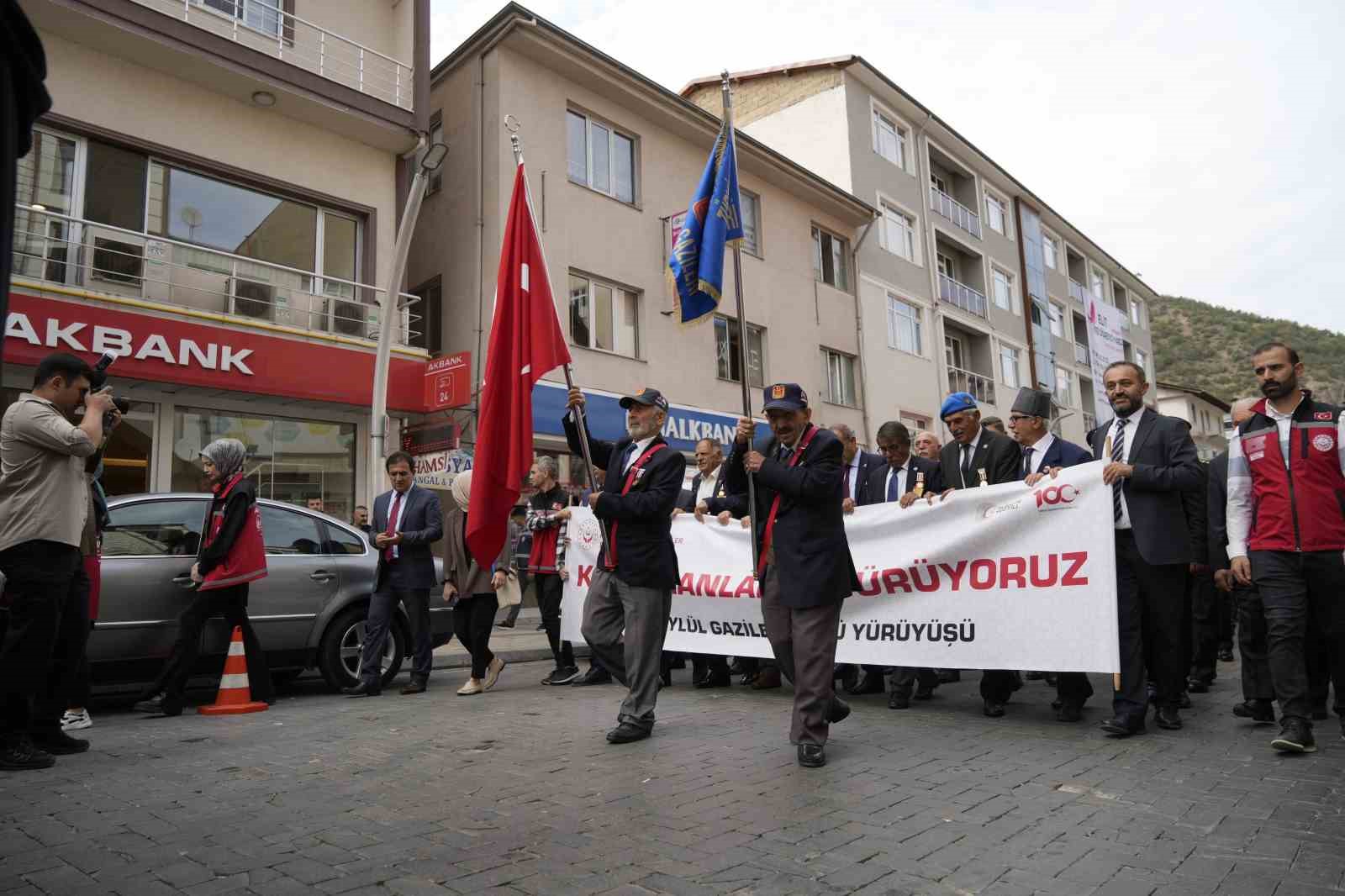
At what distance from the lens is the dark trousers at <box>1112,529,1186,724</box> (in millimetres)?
5375

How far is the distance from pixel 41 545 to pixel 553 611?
14.1 feet

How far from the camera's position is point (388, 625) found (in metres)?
7.82

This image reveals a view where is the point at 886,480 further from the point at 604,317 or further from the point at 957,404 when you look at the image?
the point at 604,317

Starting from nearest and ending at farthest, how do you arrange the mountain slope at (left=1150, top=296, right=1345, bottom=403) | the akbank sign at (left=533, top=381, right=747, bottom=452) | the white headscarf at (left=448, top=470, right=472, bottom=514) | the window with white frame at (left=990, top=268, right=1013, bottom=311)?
the white headscarf at (left=448, top=470, right=472, bottom=514) → the akbank sign at (left=533, top=381, right=747, bottom=452) → the window with white frame at (left=990, top=268, right=1013, bottom=311) → the mountain slope at (left=1150, top=296, right=1345, bottom=403)

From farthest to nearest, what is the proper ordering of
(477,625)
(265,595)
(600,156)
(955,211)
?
(955,211) < (600,156) < (477,625) < (265,595)

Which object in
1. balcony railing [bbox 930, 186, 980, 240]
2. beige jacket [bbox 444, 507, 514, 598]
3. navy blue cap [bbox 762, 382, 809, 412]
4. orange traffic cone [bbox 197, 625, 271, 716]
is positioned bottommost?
orange traffic cone [bbox 197, 625, 271, 716]

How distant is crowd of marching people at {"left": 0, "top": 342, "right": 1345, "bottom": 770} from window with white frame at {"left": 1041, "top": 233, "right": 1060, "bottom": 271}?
37.0 meters

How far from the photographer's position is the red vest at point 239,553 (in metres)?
6.76

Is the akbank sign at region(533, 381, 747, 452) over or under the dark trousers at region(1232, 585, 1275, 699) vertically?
over

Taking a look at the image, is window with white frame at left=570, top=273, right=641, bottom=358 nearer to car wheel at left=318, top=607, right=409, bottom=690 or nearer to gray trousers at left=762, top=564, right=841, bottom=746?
car wheel at left=318, top=607, right=409, bottom=690

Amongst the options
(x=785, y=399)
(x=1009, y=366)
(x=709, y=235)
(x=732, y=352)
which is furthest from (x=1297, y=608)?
(x=1009, y=366)

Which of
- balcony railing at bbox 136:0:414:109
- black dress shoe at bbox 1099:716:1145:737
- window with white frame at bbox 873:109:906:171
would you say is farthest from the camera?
window with white frame at bbox 873:109:906:171

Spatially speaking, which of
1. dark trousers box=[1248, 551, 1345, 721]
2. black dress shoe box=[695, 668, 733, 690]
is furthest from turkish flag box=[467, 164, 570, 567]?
dark trousers box=[1248, 551, 1345, 721]

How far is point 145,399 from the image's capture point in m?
13.3
